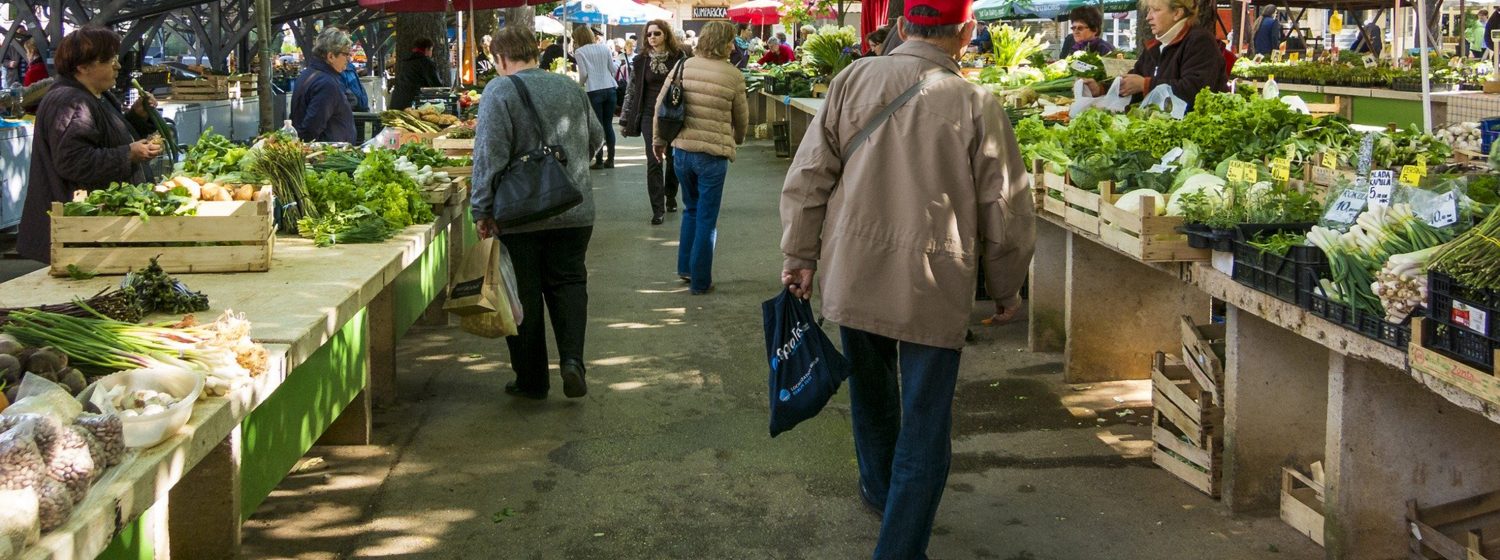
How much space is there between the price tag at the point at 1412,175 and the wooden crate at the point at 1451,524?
0.98m

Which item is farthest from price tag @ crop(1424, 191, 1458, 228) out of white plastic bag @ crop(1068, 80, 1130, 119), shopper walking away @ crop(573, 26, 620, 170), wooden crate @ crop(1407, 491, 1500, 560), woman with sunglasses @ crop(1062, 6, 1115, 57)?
shopper walking away @ crop(573, 26, 620, 170)

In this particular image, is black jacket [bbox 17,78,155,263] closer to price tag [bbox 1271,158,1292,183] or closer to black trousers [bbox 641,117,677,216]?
price tag [bbox 1271,158,1292,183]

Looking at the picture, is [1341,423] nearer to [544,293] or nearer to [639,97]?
[544,293]

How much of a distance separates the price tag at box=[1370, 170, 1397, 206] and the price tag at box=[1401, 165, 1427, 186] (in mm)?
261

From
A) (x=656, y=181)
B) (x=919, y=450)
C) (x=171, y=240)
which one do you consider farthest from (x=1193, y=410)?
(x=656, y=181)

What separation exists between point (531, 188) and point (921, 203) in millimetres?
2389

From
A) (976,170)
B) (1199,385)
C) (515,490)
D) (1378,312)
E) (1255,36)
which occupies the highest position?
(1255,36)

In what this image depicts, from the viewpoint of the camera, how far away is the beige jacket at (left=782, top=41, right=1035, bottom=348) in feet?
12.6

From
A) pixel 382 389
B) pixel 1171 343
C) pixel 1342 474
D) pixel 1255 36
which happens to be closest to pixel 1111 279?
pixel 1171 343

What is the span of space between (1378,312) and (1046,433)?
6.85 ft

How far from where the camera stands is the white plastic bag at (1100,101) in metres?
7.84

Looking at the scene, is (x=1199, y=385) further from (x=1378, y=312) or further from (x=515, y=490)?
(x=515, y=490)

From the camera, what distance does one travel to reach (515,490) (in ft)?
16.7

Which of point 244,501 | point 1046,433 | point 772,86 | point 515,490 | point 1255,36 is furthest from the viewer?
point 1255,36
